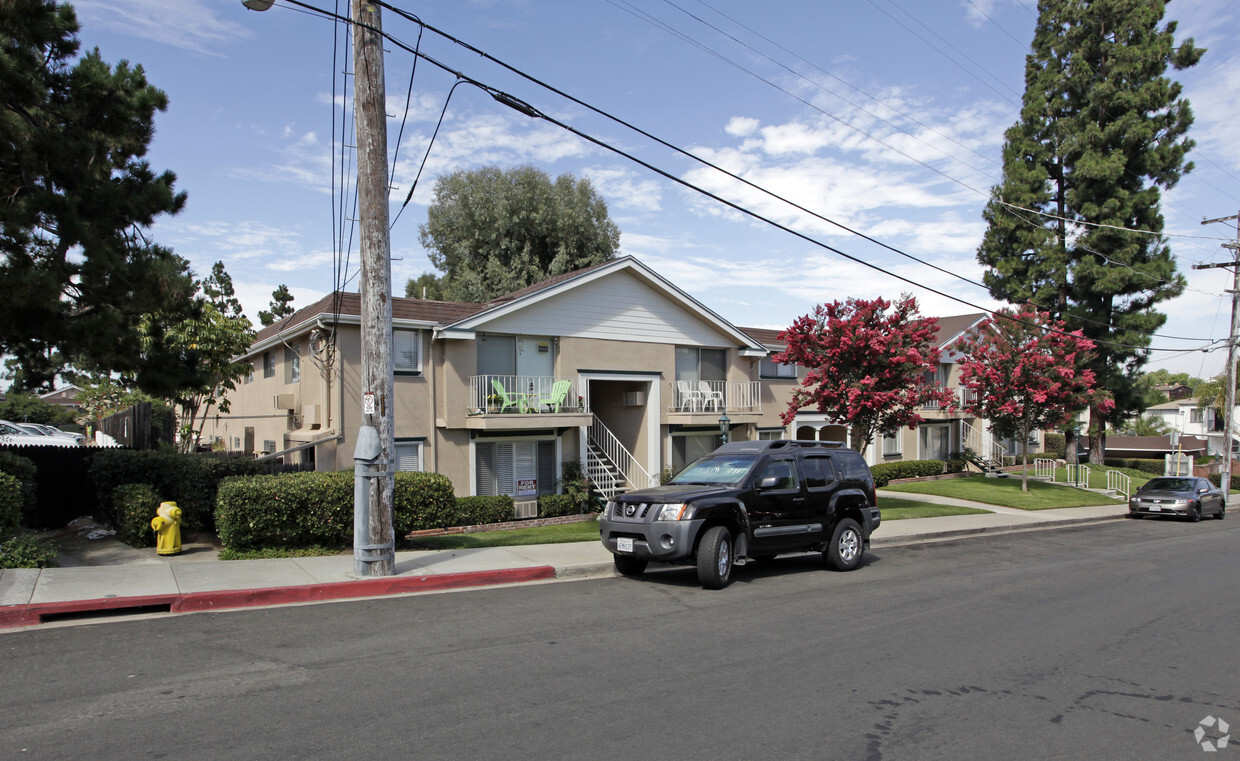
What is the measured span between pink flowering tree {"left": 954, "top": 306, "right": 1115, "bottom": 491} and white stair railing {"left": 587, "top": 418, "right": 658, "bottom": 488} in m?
13.7

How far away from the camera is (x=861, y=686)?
244 inches

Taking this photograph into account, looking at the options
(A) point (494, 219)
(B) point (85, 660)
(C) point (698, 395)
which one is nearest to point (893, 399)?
(C) point (698, 395)

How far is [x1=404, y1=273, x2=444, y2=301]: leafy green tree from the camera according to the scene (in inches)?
1804

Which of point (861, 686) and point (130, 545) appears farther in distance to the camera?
point (130, 545)

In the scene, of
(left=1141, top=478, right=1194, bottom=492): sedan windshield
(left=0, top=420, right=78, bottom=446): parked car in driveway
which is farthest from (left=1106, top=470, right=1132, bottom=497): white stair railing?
(left=0, top=420, right=78, bottom=446): parked car in driveway

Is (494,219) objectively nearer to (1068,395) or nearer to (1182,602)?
(1068,395)

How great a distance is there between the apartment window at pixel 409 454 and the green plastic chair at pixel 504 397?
85.7 inches

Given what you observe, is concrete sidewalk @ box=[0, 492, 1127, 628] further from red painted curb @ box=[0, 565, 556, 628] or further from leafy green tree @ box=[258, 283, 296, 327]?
leafy green tree @ box=[258, 283, 296, 327]

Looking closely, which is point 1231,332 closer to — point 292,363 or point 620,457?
point 620,457

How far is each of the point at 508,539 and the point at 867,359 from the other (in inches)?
431

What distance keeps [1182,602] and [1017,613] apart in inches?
106

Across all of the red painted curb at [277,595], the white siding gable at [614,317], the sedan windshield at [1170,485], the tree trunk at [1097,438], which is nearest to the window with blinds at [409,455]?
the white siding gable at [614,317]

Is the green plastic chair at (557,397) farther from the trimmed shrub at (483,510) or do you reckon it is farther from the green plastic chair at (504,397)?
the trimmed shrub at (483,510)

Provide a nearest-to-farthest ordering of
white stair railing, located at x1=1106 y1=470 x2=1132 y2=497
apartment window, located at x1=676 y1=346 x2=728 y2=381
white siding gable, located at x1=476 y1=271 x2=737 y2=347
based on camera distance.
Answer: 1. white siding gable, located at x1=476 y1=271 x2=737 y2=347
2. apartment window, located at x1=676 y1=346 x2=728 y2=381
3. white stair railing, located at x1=1106 y1=470 x2=1132 y2=497
